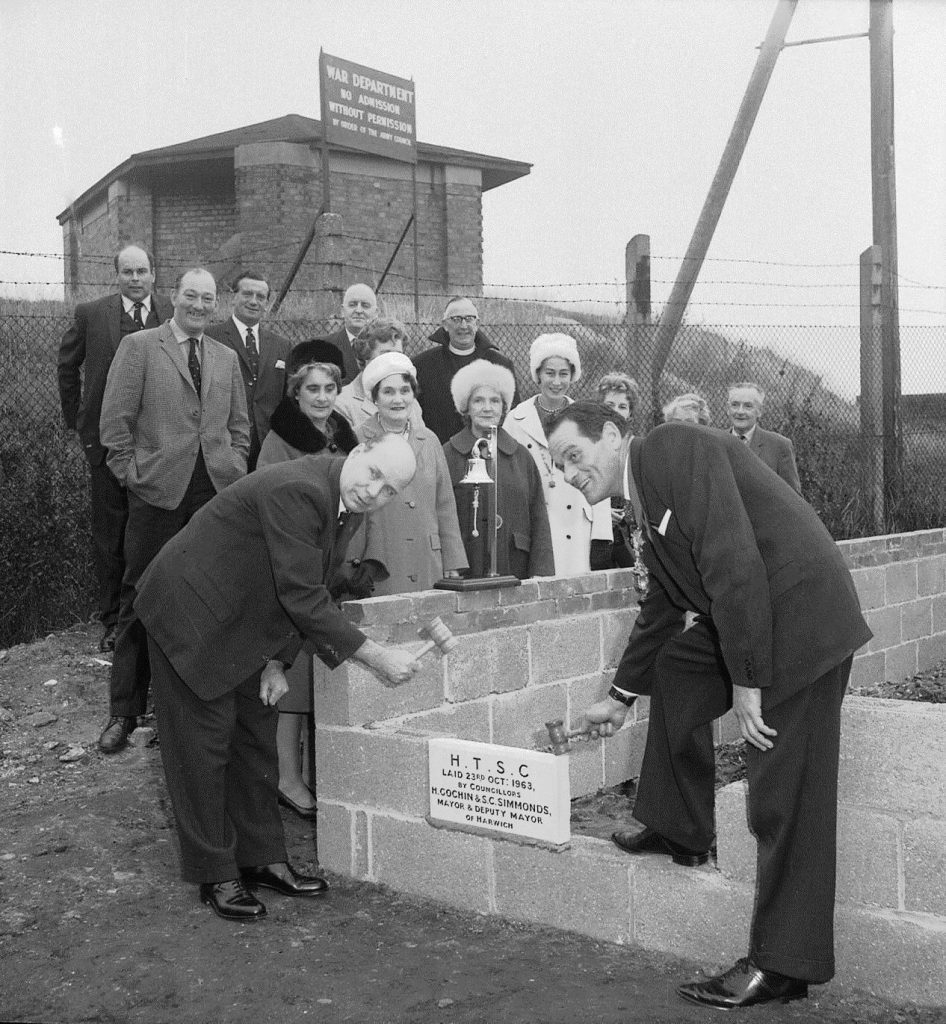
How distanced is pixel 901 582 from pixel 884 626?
359 mm

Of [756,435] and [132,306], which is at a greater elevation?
[132,306]

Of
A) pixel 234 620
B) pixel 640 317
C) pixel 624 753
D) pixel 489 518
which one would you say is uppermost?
pixel 640 317

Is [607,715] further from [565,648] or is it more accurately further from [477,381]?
[477,381]

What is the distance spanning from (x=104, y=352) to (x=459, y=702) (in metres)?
2.99

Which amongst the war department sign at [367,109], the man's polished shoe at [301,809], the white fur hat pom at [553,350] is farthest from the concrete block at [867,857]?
the war department sign at [367,109]

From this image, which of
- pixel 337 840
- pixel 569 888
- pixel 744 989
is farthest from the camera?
pixel 337 840

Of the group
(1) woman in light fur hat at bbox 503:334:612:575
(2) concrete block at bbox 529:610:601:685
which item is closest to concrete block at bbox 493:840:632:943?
(2) concrete block at bbox 529:610:601:685

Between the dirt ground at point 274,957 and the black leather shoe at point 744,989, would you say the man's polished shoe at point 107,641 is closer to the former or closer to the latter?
the dirt ground at point 274,957

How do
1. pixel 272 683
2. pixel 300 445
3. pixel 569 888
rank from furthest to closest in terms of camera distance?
pixel 300 445 → pixel 272 683 → pixel 569 888

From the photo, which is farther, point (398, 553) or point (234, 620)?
point (398, 553)

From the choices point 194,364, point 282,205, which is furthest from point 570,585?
point 282,205

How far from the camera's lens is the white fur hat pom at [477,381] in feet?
19.3

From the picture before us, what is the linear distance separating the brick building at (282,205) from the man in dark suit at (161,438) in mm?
14177

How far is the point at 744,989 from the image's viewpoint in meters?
3.52
